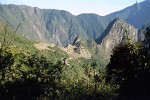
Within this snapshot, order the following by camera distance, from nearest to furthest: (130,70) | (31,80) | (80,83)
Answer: (130,70) → (31,80) → (80,83)

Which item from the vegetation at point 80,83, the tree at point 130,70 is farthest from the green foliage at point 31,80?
the tree at point 130,70

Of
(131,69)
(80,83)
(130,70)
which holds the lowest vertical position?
(80,83)

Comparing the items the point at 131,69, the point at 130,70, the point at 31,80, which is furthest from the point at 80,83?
the point at 131,69

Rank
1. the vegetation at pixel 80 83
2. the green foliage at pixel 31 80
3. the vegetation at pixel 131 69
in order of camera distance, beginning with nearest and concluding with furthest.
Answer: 1. the vegetation at pixel 131 69
2. the vegetation at pixel 80 83
3. the green foliage at pixel 31 80

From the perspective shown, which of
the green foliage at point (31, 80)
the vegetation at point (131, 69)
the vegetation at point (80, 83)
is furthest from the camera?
the green foliage at point (31, 80)

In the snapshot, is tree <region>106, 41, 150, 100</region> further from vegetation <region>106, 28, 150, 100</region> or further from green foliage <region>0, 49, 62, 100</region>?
green foliage <region>0, 49, 62, 100</region>

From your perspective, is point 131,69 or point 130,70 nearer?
point 131,69

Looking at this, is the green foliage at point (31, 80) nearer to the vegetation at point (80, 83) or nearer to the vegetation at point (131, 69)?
the vegetation at point (80, 83)

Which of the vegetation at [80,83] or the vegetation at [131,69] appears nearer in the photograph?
the vegetation at [131,69]

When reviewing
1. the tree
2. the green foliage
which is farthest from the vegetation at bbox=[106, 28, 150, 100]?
the green foliage

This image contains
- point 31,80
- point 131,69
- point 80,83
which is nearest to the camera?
point 131,69

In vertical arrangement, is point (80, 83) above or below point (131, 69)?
below

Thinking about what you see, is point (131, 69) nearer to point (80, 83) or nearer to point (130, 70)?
point (130, 70)

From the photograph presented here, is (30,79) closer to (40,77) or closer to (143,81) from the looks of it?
(40,77)
